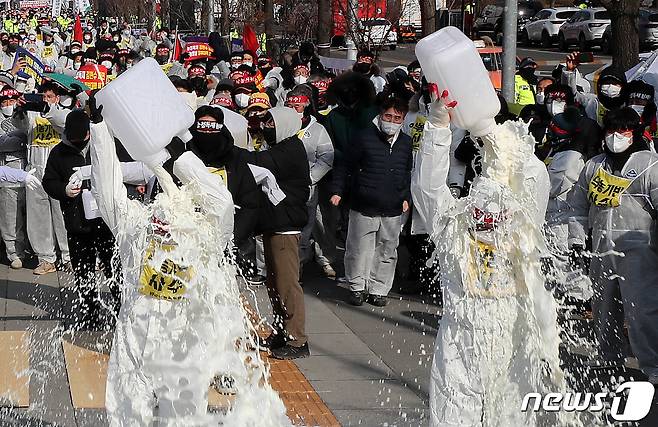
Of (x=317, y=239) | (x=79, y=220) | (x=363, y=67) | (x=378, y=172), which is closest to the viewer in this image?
(x=79, y=220)

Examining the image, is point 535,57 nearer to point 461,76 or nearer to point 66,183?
point 66,183

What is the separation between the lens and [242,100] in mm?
12820

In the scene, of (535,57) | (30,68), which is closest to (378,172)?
(30,68)

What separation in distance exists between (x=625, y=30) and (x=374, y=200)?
25.1ft

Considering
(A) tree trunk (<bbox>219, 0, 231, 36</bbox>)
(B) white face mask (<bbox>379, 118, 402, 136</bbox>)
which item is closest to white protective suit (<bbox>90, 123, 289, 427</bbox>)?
(B) white face mask (<bbox>379, 118, 402, 136</bbox>)

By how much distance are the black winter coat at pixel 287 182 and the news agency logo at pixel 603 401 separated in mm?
2457

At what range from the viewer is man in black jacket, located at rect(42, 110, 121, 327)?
907 centimetres

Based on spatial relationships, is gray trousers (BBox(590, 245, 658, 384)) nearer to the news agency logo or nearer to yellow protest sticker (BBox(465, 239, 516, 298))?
the news agency logo

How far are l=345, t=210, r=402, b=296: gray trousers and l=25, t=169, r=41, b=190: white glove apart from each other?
A: 3.45m

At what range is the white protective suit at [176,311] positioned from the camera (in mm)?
5445

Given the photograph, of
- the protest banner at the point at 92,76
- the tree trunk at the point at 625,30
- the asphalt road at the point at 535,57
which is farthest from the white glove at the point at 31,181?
the asphalt road at the point at 535,57

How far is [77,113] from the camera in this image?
945 centimetres

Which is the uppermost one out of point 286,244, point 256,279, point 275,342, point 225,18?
point 286,244

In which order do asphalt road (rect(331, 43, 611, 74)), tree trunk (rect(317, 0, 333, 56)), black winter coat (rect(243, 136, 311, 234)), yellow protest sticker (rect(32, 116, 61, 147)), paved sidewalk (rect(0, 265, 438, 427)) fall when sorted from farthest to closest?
asphalt road (rect(331, 43, 611, 74)) → tree trunk (rect(317, 0, 333, 56)) → yellow protest sticker (rect(32, 116, 61, 147)) → black winter coat (rect(243, 136, 311, 234)) → paved sidewalk (rect(0, 265, 438, 427))
